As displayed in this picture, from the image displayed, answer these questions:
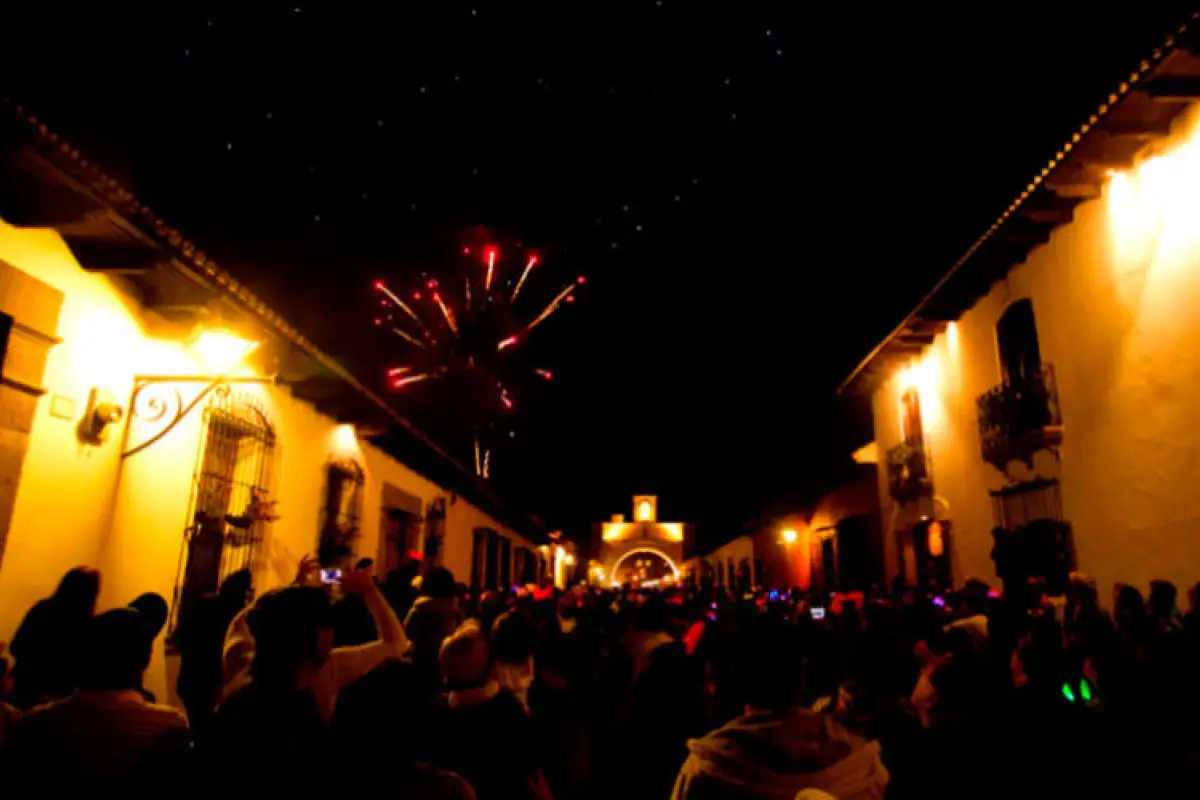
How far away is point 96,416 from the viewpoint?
6062 millimetres

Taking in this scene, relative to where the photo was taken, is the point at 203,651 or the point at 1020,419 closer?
the point at 203,651

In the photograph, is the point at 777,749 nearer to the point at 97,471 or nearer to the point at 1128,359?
the point at 97,471

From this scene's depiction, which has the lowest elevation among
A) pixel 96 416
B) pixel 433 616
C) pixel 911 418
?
pixel 433 616

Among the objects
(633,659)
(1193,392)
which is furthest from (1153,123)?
(633,659)

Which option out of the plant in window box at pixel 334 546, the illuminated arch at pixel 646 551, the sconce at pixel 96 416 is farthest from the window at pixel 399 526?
the illuminated arch at pixel 646 551

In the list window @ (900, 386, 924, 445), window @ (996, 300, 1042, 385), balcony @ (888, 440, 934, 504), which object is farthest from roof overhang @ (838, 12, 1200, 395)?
balcony @ (888, 440, 934, 504)

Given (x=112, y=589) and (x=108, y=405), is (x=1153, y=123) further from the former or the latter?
(x=112, y=589)

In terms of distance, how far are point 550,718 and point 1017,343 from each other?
38.3 feet

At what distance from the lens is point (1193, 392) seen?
8500mm

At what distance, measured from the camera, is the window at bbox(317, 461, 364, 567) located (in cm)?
1122

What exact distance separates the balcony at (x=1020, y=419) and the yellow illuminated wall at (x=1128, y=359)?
0.59 feet

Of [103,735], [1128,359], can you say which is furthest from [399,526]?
[103,735]

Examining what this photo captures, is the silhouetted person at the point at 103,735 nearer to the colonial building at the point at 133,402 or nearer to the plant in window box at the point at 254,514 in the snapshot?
the colonial building at the point at 133,402

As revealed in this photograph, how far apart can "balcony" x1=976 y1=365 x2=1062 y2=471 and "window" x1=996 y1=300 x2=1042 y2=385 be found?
41 centimetres
